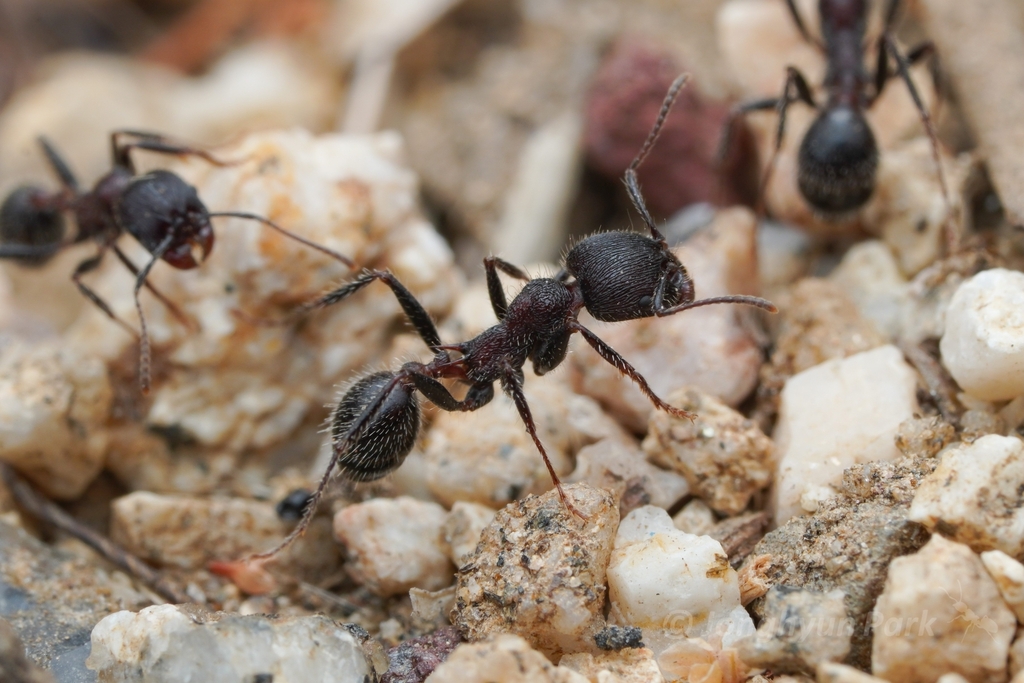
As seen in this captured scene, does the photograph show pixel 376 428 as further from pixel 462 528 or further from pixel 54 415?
pixel 54 415

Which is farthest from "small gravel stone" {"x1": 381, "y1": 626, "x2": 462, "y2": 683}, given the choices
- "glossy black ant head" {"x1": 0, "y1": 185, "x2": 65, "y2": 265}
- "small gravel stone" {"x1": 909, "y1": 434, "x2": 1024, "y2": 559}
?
"glossy black ant head" {"x1": 0, "y1": 185, "x2": 65, "y2": 265}

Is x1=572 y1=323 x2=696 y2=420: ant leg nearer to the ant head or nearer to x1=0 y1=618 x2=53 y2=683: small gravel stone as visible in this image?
the ant head

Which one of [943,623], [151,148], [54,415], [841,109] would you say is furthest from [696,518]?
[151,148]

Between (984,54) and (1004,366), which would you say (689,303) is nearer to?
(1004,366)

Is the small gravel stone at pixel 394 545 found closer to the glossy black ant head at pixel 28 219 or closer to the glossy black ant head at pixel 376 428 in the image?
the glossy black ant head at pixel 376 428

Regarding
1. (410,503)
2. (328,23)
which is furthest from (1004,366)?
(328,23)
